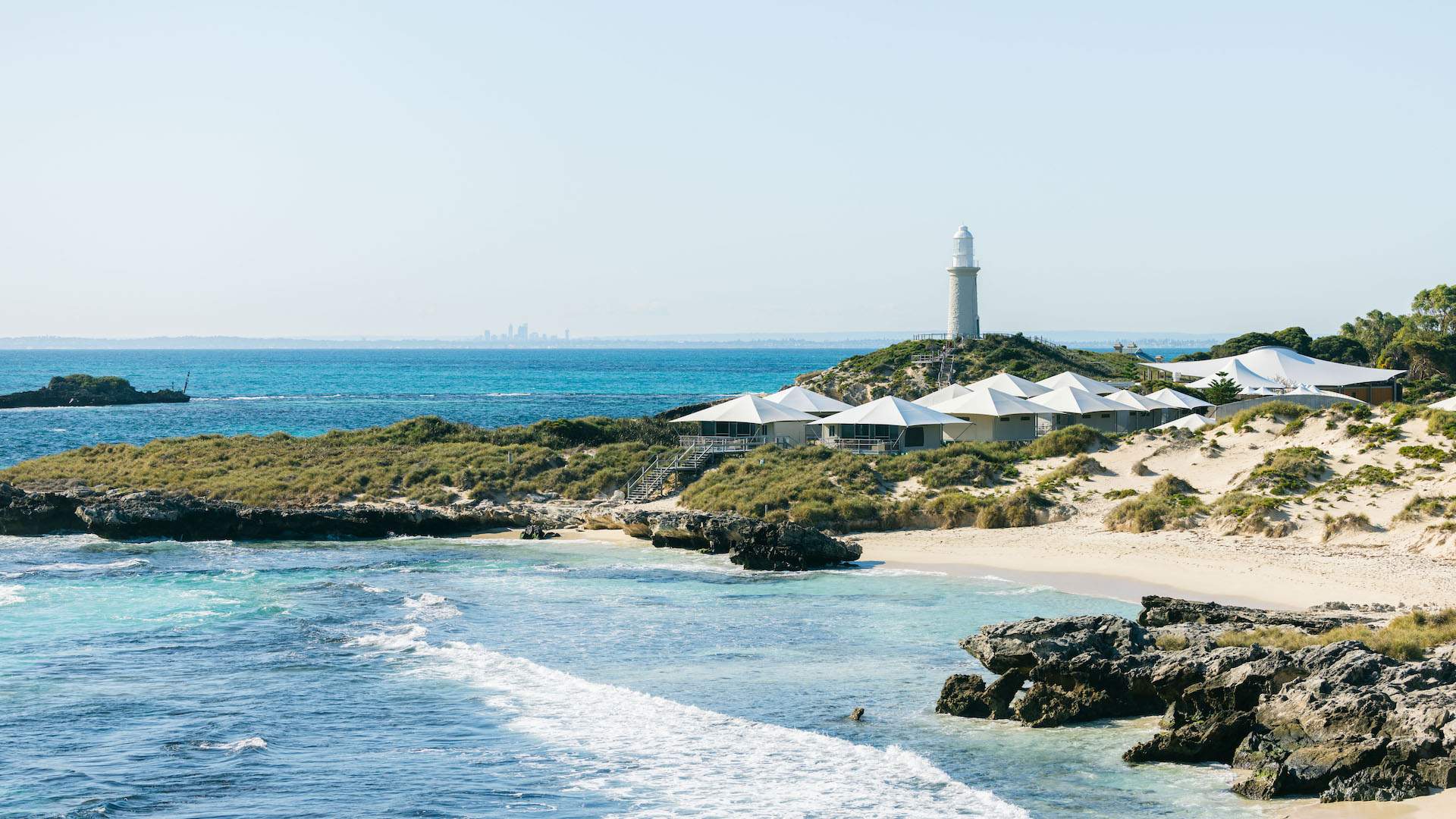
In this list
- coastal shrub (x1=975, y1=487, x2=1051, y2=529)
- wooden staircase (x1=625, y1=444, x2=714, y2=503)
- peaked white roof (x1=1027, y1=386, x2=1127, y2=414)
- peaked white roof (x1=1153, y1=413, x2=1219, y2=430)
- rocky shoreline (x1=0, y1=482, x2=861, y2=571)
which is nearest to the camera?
coastal shrub (x1=975, y1=487, x2=1051, y2=529)

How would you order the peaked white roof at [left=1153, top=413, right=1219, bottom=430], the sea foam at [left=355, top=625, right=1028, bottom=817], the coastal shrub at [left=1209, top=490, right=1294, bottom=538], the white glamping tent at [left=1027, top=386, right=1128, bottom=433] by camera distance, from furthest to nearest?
the white glamping tent at [left=1027, top=386, right=1128, bottom=433]
the peaked white roof at [left=1153, top=413, right=1219, bottom=430]
the coastal shrub at [left=1209, top=490, right=1294, bottom=538]
the sea foam at [left=355, top=625, right=1028, bottom=817]

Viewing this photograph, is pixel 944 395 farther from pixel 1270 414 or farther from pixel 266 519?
pixel 266 519

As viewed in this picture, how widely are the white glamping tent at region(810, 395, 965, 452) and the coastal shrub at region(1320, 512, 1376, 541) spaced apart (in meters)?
16.4

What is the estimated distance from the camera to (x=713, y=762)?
16969 mm

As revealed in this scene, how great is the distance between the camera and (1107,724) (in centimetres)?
1806

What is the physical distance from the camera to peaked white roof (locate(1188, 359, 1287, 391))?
55875 millimetres

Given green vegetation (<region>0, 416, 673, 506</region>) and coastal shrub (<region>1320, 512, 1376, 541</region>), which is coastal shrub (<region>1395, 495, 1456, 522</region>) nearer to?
coastal shrub (<region>1320, 512, 1376, 541</region>)

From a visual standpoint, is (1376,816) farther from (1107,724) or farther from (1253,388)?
(1253,388)

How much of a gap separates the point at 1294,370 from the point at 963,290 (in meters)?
26.1

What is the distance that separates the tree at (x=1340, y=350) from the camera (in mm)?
78625

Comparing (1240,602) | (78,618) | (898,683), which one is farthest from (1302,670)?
(78,618)

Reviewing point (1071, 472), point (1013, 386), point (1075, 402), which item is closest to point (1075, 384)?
point (1013, 386)

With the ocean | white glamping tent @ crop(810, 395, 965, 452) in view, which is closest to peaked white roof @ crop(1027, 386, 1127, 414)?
white glamping tent @ crop(810, 395, 965, 452)

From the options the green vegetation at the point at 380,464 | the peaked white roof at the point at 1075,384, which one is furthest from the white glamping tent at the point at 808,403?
the peaked white roof at the point at 1075,384
